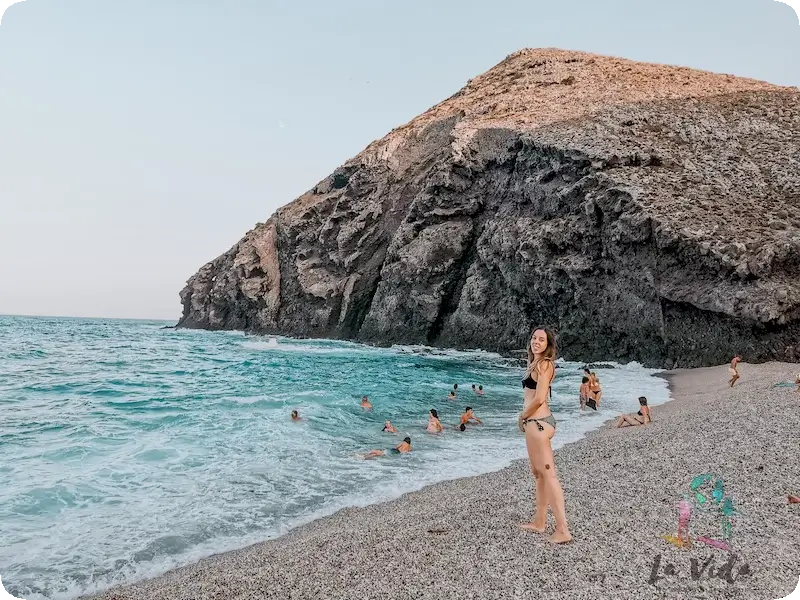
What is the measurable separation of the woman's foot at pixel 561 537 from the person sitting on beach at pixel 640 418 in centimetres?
863

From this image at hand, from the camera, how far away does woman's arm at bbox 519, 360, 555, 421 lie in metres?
5.14

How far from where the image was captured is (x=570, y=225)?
32.9 m

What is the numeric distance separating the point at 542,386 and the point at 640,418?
916 centimetres

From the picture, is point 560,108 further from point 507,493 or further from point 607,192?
point 507,493

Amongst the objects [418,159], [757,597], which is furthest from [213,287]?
[757,597]

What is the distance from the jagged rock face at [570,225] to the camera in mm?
25406

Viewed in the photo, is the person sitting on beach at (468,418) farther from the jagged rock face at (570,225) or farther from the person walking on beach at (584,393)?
the jagged rock face at (570,225)

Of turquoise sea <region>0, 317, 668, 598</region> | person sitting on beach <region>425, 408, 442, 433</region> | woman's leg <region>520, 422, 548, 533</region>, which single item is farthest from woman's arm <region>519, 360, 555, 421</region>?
person sitting on beach <region>425, 408, 442, 433</region>

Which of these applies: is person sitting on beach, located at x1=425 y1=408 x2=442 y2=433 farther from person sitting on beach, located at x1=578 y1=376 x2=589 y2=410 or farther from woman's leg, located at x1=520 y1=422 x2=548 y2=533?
woman's leg, located at x1=520 y1=422 x2=548 y2=533

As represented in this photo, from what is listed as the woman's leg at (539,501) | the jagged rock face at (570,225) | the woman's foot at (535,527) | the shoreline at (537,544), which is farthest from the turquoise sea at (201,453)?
the jagged rock face at (570,225)

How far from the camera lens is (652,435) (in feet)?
33.7

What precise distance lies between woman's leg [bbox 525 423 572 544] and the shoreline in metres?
0.20

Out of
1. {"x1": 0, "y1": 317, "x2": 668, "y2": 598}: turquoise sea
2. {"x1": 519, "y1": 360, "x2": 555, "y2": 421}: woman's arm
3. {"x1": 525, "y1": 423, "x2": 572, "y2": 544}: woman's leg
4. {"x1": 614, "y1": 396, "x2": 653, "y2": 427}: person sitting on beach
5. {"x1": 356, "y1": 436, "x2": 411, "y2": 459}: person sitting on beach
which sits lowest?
{"x1": 0, "y1": 317, "x2": 668, "y2": 598}: turquoise sea

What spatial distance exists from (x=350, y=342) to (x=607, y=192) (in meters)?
29.7
